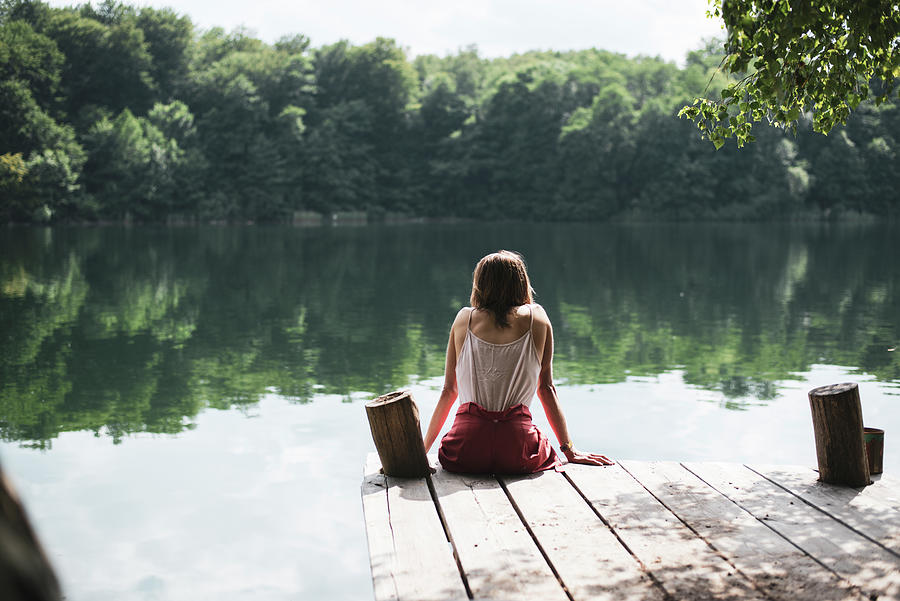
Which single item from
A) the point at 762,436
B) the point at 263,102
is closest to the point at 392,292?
the point at 762,436

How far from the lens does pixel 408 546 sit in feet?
11.7

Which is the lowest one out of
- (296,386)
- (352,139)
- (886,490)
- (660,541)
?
(296,386)

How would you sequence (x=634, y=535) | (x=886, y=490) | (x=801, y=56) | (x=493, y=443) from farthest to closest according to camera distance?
(x=801, y=56), (x=493, y=443), (x=886, y=490), (x=634, y=535)

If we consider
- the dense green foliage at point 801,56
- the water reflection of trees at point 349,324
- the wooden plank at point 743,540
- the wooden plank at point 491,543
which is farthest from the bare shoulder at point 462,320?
the water reflection of trees at point 349,324

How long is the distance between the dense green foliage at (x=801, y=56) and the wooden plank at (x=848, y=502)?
1.76 meters

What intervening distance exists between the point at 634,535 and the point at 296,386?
7396 millimetres

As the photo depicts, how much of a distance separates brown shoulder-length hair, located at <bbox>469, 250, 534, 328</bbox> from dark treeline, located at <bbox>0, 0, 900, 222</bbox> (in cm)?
5245

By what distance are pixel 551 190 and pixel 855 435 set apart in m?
68.9

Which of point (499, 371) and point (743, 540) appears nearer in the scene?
point (743, 540)

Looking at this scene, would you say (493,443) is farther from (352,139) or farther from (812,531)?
(352,139)

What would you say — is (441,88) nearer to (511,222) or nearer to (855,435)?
(511,222)

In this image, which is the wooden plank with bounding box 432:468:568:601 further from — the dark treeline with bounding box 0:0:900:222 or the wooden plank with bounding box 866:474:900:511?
the dark treeline with bounding box 0:0:900:222

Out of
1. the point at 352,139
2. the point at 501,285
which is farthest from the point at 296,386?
the point at 352,139

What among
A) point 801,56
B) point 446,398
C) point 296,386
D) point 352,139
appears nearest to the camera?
point 446,398
